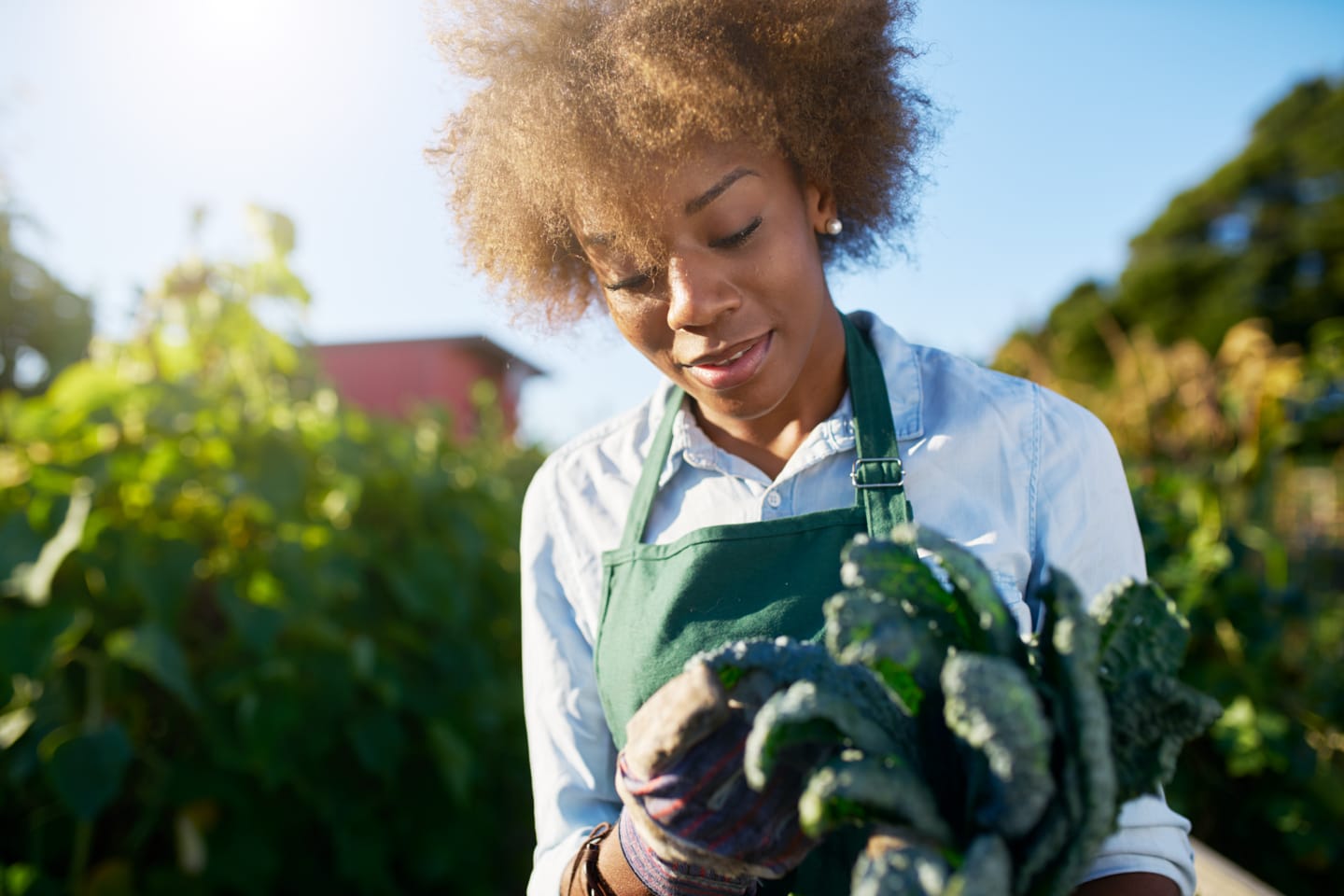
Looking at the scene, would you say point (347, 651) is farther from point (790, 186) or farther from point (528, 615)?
point (790, 186)

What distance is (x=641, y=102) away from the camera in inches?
48.8

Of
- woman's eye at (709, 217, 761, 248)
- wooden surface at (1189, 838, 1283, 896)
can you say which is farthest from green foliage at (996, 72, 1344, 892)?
woman's eye at (709, 217, 761, 248)

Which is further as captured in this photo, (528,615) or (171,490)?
(171,490)

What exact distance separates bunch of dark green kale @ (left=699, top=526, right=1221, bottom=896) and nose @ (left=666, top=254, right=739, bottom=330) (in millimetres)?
498

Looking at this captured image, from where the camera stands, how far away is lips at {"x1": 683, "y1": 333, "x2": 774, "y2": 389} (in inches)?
50.1

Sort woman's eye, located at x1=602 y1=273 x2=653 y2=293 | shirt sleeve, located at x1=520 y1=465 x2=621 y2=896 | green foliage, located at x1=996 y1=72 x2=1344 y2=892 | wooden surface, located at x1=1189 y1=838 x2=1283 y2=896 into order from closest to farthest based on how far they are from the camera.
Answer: woman's eye, located at x1=602 y1=273 x2=653 y2=293
shirt sleeve, located at x1=520 y1=465 x2=621 y2=896
wooden surface, located at x1=1189 y1=838 x2=1283 y2=896
green foliage, located at x1=996 y1=72 x2=1344 y2=892

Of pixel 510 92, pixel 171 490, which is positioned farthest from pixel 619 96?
pixel 171 490

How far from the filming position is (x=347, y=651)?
2.53 metres

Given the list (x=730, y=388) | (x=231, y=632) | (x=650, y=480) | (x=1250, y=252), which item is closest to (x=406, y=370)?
(x=231, y=632)

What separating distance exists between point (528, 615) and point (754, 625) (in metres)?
0.46

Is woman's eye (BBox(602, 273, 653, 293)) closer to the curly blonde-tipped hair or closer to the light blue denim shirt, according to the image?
the curly blonde-tipped hair

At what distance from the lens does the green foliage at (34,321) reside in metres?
4.88

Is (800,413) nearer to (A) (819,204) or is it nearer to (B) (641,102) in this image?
(A) (819,204)

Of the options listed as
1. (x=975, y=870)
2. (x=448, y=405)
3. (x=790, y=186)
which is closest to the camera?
(x=975, y=870)
